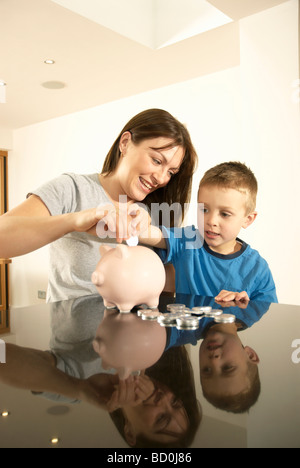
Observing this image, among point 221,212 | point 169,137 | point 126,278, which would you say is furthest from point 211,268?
point 126,278

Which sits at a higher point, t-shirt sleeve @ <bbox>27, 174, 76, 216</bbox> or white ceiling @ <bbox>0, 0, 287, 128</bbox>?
white ceiling @ <bbox>0, 0, 287, 128</bbox>

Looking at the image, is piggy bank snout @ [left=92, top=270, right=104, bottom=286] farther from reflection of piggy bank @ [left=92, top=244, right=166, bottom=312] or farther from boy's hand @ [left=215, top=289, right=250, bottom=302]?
boy's hand @ [left=215, top=289, right=250, bottom=302]

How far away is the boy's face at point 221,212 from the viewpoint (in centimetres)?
123

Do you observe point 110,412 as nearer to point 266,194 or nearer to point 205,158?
point 266,194

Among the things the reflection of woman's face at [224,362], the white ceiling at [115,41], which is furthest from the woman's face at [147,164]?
the white ceiling at [115,41]

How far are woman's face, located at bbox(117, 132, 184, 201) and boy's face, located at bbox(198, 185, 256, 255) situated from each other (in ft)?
0.43

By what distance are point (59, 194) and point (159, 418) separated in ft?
3.13

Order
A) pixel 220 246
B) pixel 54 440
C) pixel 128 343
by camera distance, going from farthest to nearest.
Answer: pixel 220 246 < pixel 128 343 < pixel 54 440

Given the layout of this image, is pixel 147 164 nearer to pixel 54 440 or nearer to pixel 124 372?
pixel 124 372

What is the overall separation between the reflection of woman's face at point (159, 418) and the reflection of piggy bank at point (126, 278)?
0.41m

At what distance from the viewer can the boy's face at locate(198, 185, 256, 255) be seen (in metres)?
1.23

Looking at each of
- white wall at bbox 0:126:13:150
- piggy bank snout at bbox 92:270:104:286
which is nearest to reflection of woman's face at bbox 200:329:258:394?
piggy bank snout at bbox 92:270:104:286

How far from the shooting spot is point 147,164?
1.23 metres

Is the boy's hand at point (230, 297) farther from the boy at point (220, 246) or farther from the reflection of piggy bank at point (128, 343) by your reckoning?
the reflection of piggy bank at point (128, 343)
